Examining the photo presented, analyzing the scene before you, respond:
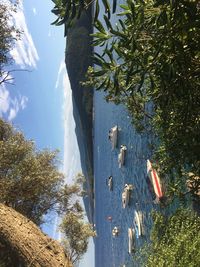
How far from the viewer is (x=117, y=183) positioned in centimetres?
2973

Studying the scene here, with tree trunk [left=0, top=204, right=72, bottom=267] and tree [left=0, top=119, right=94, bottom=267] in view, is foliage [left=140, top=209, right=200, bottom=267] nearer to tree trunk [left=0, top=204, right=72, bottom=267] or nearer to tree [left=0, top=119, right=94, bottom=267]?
tree [left=0, top=119, right=94, bottom=267]

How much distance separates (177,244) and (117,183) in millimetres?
20031

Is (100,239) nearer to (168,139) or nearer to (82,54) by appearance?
(82,54)

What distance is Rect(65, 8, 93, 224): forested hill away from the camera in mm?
43156

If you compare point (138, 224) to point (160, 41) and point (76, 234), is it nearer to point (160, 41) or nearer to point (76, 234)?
point (76, 234)

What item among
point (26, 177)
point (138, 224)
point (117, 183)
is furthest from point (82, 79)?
point (26, 177)

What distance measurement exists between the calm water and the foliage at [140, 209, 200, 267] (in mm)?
6093

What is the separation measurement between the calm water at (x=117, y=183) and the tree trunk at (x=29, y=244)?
13978 millimetres

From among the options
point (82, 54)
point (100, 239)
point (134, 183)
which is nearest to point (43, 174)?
point (134, 183)

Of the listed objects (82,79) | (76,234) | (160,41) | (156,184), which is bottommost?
(160,41)

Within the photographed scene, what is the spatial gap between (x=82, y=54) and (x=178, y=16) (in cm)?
3991

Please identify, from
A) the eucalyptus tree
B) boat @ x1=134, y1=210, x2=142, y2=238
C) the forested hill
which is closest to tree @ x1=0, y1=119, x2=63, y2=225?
boat @ x1=134, y1=210, x2=142, y2=238

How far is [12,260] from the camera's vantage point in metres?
4.36

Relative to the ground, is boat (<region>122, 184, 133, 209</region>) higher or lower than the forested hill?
lower
